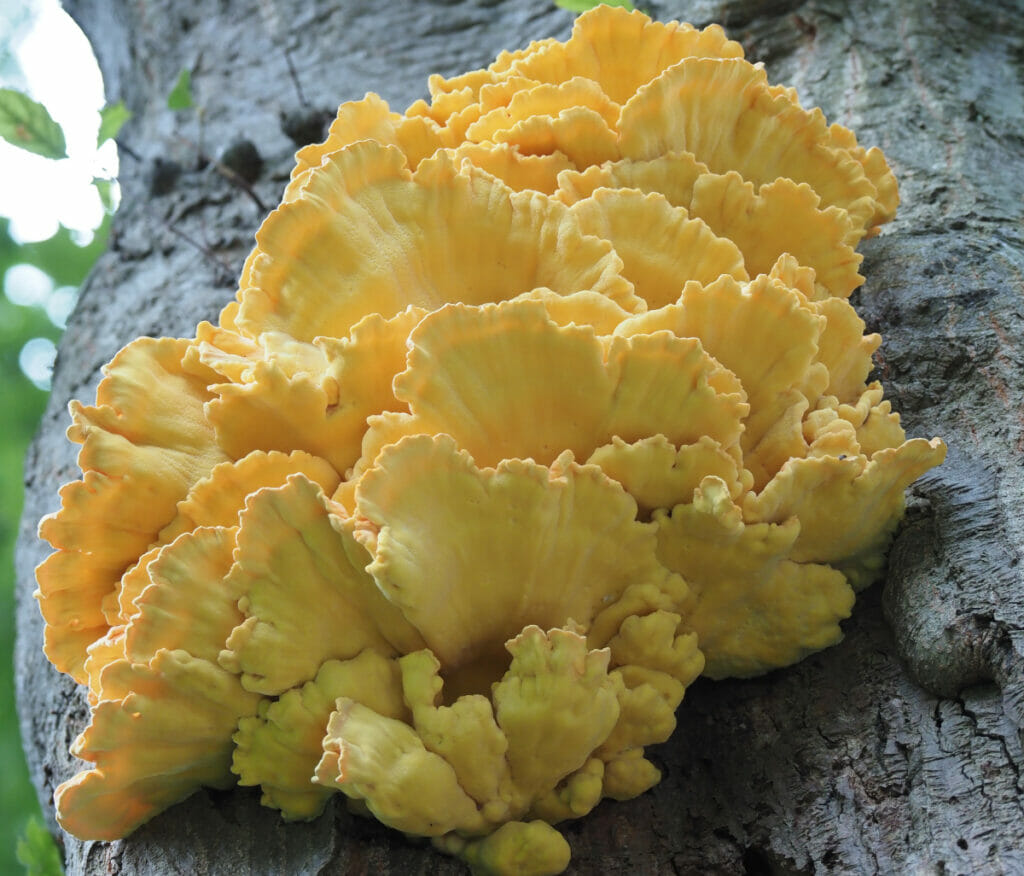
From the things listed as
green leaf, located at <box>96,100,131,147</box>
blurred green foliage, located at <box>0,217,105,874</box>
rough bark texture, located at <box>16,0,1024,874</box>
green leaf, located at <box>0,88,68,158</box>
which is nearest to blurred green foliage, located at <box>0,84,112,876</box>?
blurred green foliage, located at <box>0,217,105,874</box>

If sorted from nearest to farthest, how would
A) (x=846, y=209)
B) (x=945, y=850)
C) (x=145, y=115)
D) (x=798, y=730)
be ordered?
(x=945, y=850)
(x=798, y=730)
(x=846, y=209)
(x=145, y=115)

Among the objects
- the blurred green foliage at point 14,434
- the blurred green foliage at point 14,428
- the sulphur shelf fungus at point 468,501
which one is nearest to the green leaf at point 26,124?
the sulphur shelf fungus at point 468,501

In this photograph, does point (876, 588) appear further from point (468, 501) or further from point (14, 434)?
point (14, 434)

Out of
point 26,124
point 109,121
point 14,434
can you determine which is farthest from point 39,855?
point 14,434

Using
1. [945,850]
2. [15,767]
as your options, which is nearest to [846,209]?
[945,850]

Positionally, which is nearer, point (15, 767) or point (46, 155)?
A: point (46, 155)

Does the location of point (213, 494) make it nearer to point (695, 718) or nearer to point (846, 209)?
point (695, 718)

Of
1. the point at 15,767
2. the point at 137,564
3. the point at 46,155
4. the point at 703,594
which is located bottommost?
the point at 15,767
